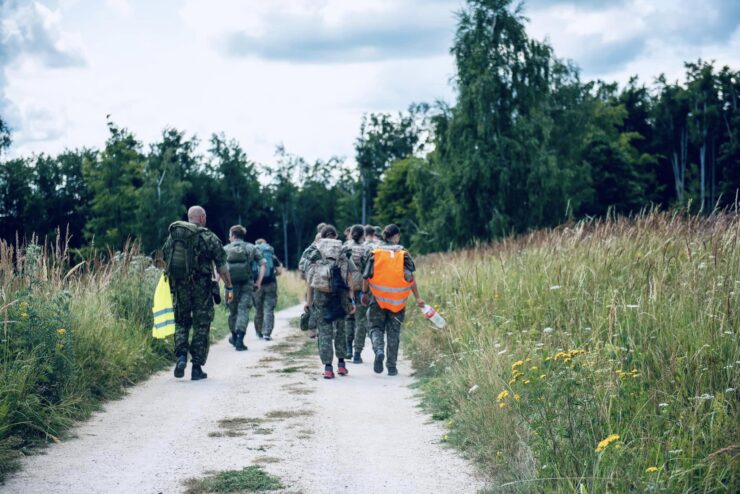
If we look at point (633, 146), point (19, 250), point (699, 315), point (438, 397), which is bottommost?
point (438, 397)

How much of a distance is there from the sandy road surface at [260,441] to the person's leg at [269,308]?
570 centimetres

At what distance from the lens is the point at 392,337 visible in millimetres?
11008

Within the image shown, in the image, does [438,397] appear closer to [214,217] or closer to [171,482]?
[171,482]

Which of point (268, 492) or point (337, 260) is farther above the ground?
point (337, 260)

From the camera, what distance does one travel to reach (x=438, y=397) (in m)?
8.18

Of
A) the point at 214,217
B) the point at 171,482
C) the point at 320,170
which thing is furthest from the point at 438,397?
the point at 320,170

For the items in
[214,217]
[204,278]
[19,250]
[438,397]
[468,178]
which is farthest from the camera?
[214,217]

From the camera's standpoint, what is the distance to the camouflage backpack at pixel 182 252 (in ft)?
33.5

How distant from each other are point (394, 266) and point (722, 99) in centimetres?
6224

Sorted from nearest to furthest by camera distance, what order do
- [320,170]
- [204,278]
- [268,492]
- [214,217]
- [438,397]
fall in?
[268,492]
[438,397]
[204,278]
[214,217]
[320,170]

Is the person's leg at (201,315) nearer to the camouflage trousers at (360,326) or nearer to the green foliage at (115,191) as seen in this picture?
the camouflage trousers at (360,326)

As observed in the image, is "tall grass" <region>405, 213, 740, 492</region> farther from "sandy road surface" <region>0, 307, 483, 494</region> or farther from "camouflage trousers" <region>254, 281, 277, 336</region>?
"camouflage trousers" <region>254, 281, 277, 336</region>

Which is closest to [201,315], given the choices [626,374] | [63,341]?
[63,341]

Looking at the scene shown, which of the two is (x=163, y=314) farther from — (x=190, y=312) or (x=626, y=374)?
(x=626, y=374)
